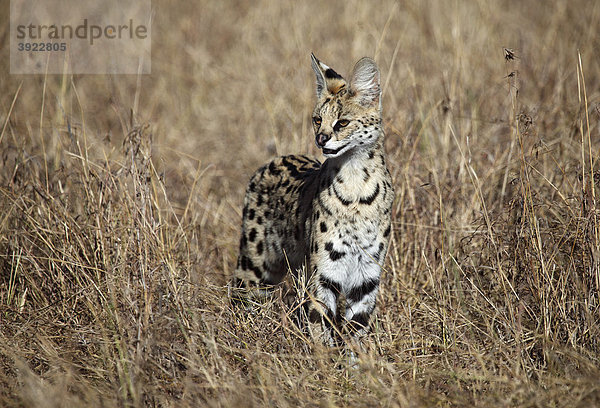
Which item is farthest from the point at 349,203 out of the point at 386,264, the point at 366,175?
the point at 386,264

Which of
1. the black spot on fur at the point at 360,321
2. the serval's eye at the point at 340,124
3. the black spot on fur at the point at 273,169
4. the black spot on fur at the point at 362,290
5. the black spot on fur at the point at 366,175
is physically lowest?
the black spot on fur at the point at 360,321

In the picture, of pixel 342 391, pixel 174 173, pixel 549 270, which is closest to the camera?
pixel 342 391

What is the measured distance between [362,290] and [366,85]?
115cm

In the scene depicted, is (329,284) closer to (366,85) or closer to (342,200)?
(342,200)

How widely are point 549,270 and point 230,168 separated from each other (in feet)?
11.2

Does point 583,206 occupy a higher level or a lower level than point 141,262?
higher

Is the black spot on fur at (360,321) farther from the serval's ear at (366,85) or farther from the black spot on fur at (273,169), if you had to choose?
the serval's ear at (366,85)

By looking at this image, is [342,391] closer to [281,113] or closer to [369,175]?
[369,175]

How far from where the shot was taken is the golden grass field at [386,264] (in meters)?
3.14

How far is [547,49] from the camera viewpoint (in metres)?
6.48

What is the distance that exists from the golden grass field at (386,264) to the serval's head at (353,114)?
703 mm

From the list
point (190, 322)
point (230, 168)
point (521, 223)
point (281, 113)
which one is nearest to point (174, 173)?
point (230, 168)

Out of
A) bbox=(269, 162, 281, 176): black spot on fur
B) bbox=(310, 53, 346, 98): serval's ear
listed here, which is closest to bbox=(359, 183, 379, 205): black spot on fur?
bbox=(310, 53, 346, 98): serval's ear

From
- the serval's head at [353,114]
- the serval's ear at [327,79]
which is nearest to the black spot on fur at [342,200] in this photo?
the serval's head at [353,114]
